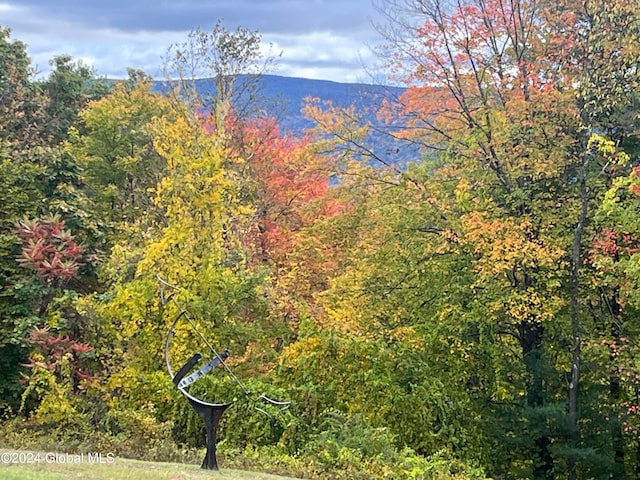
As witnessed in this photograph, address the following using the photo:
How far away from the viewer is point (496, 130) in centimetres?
1249

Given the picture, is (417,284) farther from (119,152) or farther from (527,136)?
(119,152)

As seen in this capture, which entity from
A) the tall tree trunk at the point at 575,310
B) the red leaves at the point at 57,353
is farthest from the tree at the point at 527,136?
the red leaves at the point at 57,353

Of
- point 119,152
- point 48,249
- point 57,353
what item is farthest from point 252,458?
point 119,152

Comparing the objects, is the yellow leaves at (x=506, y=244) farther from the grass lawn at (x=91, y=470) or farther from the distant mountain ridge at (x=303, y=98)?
the grass lawn at (x=91, y=470)

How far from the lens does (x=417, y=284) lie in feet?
45.9

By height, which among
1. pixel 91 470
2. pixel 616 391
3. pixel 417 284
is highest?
pixel 417 284

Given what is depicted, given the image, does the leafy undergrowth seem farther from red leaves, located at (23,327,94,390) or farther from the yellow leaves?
the yellow leaves

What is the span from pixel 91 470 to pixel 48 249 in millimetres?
6653

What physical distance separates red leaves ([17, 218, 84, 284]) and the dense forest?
8 centimetres

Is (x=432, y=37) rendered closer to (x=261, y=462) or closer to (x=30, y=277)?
(x=261, y=462)

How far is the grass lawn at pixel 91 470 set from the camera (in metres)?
5.86

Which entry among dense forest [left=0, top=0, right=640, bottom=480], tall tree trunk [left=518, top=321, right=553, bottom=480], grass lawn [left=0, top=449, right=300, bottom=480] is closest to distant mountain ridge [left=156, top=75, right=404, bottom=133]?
dense forest [left=0, top=0, right=640, bottom=480]

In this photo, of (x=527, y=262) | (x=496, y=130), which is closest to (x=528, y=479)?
(x=527, y=262)

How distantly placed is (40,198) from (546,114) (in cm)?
1161
